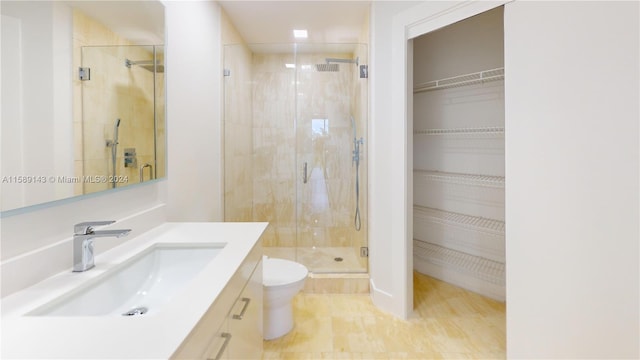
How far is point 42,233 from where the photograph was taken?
1.05 metres

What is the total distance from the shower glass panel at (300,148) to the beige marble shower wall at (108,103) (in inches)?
63.2

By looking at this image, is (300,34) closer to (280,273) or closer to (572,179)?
(280,273)

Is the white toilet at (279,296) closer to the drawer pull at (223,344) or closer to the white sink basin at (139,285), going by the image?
the white sink basin at (139,285)

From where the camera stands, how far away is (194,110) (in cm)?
238

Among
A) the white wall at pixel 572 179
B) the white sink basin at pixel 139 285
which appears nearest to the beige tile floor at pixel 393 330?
the white wall at pixel 572 179

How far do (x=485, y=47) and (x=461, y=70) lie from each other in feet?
0.83

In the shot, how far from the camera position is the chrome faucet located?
115cm

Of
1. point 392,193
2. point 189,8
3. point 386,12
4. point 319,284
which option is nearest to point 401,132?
point 392,193

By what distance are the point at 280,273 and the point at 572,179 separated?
68.6 inches

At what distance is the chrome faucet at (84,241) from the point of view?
1.15 metres

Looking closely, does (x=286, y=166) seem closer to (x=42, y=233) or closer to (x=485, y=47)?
(x=485, y=47)

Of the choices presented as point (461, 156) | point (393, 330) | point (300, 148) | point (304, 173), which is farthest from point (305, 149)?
point (393, 330)

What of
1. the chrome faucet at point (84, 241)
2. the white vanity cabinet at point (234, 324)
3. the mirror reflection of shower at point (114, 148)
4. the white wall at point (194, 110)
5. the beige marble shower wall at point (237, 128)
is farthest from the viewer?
the beige marble shower wall at point (237, 128)

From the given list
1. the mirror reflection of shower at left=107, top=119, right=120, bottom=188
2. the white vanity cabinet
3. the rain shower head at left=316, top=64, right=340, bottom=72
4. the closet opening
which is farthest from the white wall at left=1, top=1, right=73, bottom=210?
the rain shower head at left=316, top=64, right=340, bottom=72
